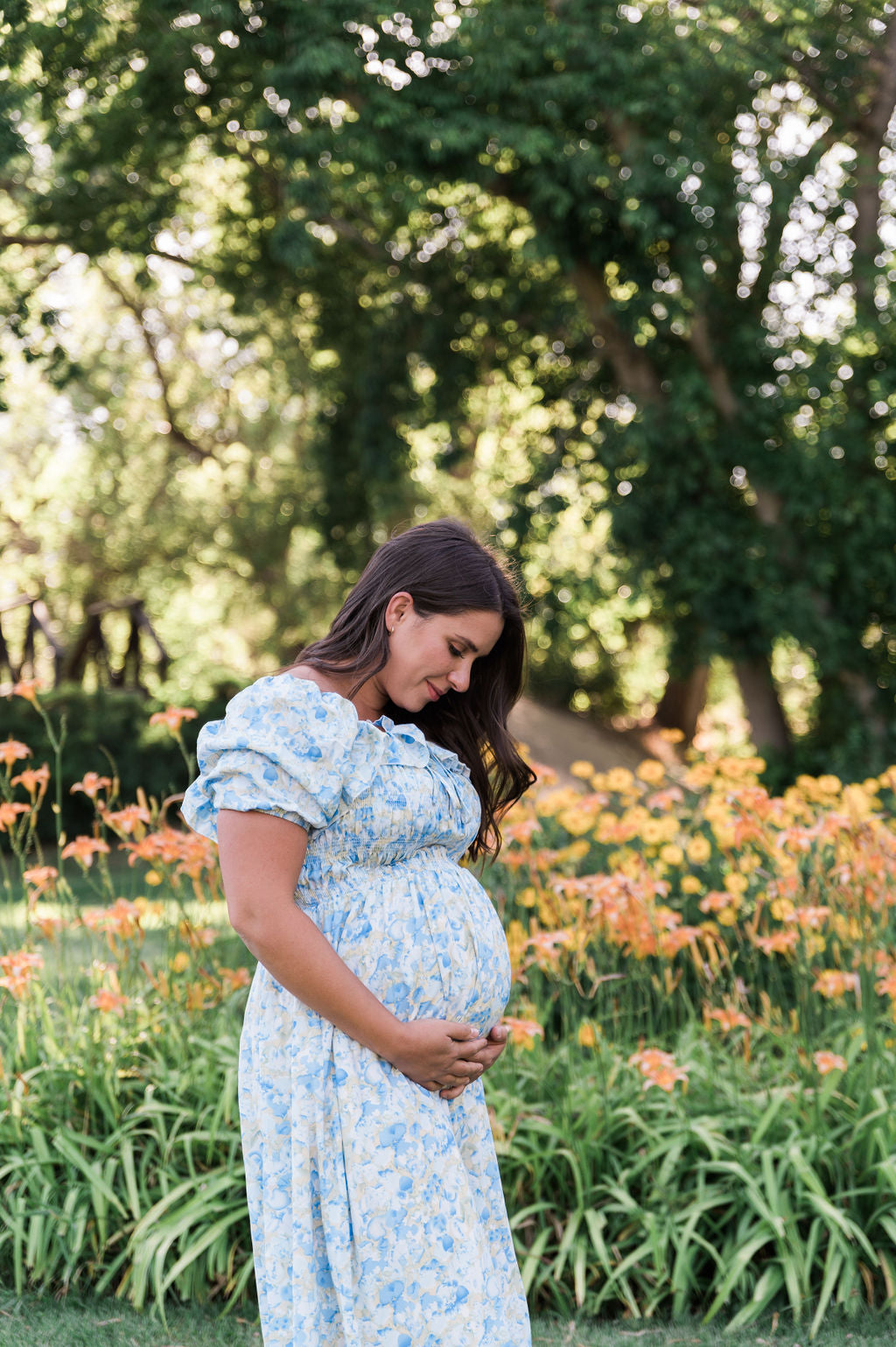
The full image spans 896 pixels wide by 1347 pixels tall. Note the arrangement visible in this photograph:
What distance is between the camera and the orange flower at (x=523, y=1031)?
2.90m

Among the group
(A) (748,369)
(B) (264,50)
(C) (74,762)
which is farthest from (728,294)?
(C) (74,762)

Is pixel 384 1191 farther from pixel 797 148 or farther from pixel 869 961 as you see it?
pixel 797 148

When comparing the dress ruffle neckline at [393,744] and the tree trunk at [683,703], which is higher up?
the tree trunk at [683,703]

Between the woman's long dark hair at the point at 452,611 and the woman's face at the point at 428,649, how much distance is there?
15mm

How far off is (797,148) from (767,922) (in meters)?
8.44

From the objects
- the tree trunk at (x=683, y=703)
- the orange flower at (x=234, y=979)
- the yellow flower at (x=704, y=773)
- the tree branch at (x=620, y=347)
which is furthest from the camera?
the tree trunk at (x=683, y=703)

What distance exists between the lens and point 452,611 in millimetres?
1954

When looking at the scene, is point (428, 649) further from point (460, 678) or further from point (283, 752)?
point (283, 752)

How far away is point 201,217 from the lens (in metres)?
15.5

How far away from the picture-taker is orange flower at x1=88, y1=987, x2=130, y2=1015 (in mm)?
3221

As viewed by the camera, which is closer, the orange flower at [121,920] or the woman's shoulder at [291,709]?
the woman's shoulder at [291,709]

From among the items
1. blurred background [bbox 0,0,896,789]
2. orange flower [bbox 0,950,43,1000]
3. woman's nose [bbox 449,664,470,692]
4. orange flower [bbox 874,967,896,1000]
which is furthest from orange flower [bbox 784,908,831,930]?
blurred background [bbox 0,0,896,789]

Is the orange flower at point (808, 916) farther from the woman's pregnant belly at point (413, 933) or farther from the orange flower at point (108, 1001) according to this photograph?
the orange flower at point (108, 1001)

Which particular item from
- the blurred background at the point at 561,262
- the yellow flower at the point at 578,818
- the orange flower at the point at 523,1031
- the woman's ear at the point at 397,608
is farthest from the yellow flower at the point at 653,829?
the blurred background at the point at 561,262
